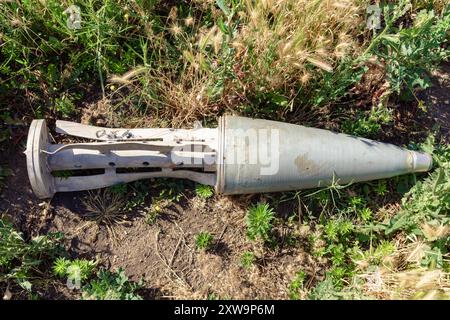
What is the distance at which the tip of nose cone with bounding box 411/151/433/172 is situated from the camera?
2705 mm

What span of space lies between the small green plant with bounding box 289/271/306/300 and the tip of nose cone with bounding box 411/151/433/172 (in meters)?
0.93

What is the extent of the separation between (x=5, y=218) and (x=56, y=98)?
807mm

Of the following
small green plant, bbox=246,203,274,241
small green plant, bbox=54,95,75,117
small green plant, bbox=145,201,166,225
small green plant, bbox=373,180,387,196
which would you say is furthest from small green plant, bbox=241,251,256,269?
small green plant, bbox=54,95,75,117

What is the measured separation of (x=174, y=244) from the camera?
2812 millimetres

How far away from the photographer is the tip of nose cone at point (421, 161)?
2.71 metres

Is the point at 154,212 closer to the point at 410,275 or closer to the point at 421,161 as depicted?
the point at 410,275

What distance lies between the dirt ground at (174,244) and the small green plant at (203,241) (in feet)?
0.11

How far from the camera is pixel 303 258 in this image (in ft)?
9.19

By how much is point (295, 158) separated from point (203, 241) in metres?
0.76

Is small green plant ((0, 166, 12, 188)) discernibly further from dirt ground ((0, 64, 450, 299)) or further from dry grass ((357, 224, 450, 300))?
dry grass ((357, 224, 450, 300))

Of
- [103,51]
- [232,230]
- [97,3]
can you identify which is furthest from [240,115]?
[97,3]

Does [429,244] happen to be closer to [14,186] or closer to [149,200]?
[149,200]

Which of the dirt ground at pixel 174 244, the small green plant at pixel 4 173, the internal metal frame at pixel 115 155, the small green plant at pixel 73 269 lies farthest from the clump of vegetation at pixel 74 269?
the small green plant at pixel 4 173

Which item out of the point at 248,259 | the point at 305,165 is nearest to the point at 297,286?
the point at 248,259
